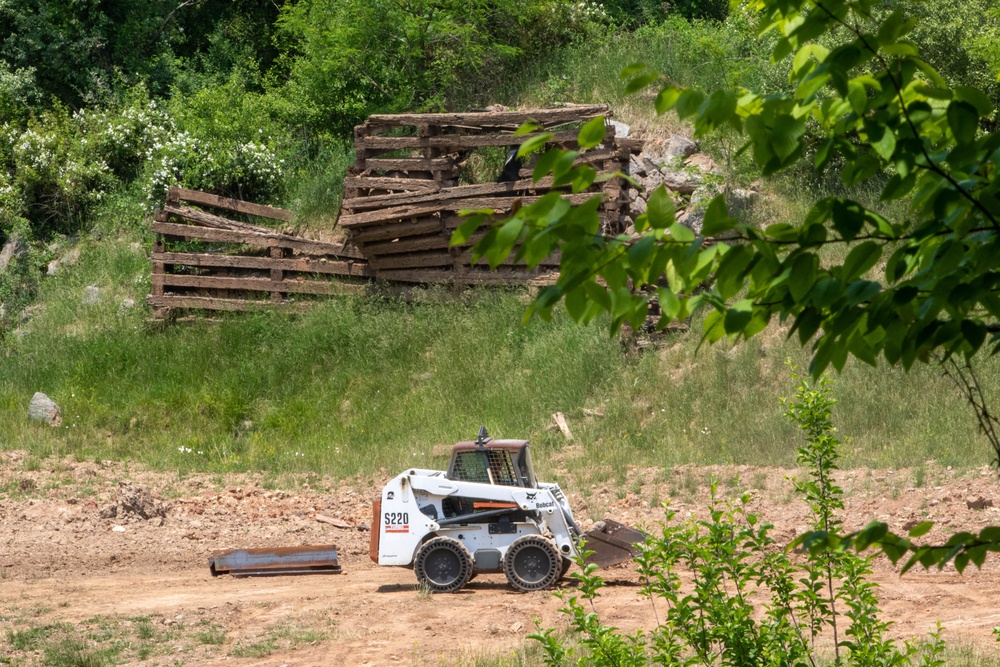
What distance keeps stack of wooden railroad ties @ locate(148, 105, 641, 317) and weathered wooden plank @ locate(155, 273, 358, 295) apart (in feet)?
0.06

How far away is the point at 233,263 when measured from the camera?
67.2 feet

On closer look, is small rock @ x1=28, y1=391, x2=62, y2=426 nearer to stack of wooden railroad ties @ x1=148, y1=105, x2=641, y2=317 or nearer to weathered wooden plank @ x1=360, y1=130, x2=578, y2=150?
stack of wooden railroad ties @ x1=148, y1=105, x2=641, y2=317

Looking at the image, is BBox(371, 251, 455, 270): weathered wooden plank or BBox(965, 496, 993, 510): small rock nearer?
BBox(965, 496, 993, 510): small rock

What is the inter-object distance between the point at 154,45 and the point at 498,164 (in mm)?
11347

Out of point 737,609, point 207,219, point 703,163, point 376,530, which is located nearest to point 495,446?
point 376,530

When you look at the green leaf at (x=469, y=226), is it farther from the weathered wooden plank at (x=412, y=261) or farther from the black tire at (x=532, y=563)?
the weathered wooden plank at (x=412, y=261)

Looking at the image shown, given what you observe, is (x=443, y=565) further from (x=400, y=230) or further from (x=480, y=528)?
(x=400, y=230)

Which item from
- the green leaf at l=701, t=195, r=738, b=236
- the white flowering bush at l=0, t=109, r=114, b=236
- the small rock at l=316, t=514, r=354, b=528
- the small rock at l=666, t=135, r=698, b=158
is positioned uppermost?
the white flowering bush at l=0, t=109, r=114, b=236

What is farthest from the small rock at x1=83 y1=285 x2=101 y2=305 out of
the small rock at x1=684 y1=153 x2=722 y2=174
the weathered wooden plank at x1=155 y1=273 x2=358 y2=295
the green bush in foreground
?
the green bush in foreground

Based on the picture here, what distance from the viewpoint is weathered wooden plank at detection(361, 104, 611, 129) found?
17828mm

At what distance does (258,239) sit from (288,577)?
954cm

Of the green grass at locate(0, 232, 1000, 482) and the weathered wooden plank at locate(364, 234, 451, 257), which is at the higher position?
the weathered wooden plank at locate(364, 234, 451, 257)

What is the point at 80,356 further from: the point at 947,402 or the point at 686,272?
the point at 686,272

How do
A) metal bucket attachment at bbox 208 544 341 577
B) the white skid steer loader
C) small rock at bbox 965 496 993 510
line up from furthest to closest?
metal bucket attachment at bbox 208 544 341 577, small rock at bbox 965 496 993 510, the white skid steer loader
